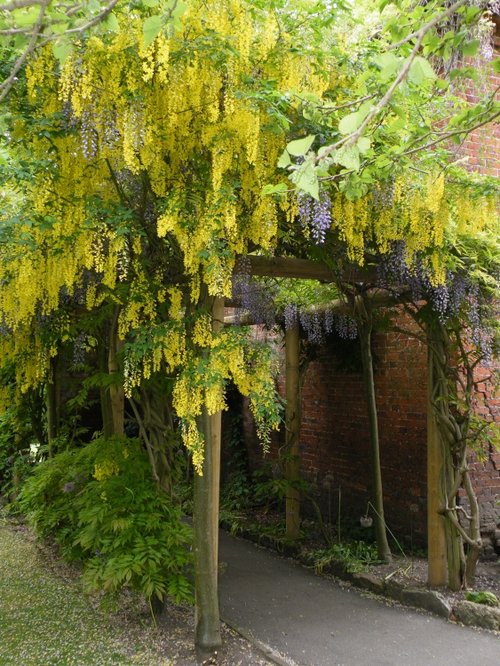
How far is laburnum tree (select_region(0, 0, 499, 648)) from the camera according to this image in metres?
3.19

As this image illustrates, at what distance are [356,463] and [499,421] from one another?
1.53m

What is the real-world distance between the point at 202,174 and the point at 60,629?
2968 millimetres

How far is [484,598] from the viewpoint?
4.27 metres

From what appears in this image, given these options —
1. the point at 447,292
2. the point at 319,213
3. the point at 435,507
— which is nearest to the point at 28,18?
the point at 319,213

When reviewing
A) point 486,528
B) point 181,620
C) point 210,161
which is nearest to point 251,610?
point 181,620

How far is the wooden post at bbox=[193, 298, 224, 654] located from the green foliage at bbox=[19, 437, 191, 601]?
0.36 ft

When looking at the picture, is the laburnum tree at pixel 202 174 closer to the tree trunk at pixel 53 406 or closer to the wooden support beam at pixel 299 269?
the wooden support beam at pixel 299 269

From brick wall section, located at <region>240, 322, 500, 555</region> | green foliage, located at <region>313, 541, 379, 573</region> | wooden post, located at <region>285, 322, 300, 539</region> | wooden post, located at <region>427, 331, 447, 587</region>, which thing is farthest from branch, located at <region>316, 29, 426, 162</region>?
wooden post, located at <region>285, 322, 300, 539</region>

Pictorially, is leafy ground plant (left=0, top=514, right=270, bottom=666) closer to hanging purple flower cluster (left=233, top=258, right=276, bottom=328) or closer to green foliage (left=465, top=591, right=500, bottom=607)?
green foliage (left=465, top=591, right=500, bottom=607)

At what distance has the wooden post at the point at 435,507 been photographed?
456cm

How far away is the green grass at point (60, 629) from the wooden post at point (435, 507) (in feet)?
6.55

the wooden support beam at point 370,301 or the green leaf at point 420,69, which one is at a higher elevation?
the green leaf at point 420,69

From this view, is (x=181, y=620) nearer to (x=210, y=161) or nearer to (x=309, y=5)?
(x=210, y=161)

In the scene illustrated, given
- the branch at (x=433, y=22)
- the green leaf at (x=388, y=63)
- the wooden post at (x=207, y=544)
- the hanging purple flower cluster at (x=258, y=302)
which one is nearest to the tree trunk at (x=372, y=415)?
the hanging purple flower cluster at (x=258, y=302)
